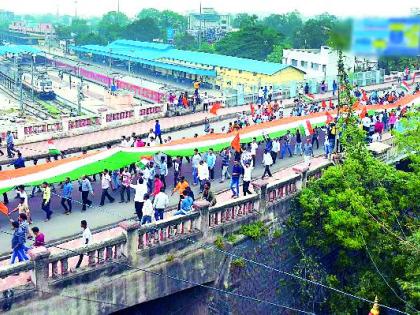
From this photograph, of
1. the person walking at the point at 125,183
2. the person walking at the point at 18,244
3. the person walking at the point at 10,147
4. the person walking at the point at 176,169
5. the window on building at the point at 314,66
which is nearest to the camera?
the person walking at the point at 18,244

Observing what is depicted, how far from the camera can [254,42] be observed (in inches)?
3231

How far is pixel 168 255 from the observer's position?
14680 mm

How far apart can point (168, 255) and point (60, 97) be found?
6166 centimetres

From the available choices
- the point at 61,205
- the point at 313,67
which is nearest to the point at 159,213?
the point at 61,205

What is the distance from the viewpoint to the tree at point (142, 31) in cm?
11088

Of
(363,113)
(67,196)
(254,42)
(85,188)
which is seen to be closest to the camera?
(67,196)

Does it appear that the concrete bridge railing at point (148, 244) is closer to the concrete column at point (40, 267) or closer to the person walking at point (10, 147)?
the concrete column at point (40, 267)

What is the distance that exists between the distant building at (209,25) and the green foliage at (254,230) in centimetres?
9823

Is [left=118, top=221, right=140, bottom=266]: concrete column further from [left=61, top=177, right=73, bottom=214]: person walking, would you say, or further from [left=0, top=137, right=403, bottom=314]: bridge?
[left=61, top=177, right=73, bottom=214]: person walking

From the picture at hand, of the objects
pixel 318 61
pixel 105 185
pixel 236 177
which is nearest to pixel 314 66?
pixel 318 61

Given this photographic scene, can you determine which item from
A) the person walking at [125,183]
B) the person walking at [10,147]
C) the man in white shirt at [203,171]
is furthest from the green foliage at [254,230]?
the person walking at [10,147]

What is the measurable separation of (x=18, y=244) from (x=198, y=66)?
5826 centimetres

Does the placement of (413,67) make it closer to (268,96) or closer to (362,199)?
(268,96)

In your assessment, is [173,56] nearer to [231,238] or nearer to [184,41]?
[184,41]
